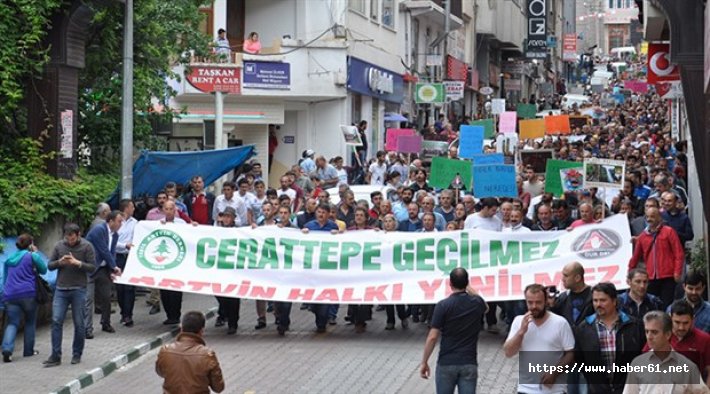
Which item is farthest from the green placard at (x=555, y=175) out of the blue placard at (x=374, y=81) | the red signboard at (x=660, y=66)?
the blue placard at (x=374, y=81)

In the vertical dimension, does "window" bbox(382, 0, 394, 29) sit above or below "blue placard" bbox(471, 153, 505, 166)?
above

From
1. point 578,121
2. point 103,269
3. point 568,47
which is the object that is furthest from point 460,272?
point 568,47

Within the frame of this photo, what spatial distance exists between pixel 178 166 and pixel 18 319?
6.75 meters

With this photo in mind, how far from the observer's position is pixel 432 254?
17.4 metres

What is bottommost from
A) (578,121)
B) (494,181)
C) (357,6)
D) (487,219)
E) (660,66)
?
(487,219)

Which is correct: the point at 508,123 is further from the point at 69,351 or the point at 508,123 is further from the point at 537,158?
the point at 69,351

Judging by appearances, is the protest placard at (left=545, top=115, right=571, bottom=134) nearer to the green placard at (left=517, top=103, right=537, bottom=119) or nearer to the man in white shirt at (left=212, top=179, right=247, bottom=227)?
the green placard at (left=517, top=103, right=537, bottom=119)

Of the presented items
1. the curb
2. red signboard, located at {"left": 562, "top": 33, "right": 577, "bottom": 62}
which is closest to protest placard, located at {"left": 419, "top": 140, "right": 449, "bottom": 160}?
the curb

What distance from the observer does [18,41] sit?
19172mm

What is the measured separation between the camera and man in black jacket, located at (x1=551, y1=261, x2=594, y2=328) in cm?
1109

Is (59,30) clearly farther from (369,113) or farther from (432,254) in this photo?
(369,113)

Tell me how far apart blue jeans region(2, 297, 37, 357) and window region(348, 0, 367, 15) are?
2439 centimetres

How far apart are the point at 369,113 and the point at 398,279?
2512 centimetres

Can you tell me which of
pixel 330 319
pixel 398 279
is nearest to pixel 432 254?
pixel 398 279
